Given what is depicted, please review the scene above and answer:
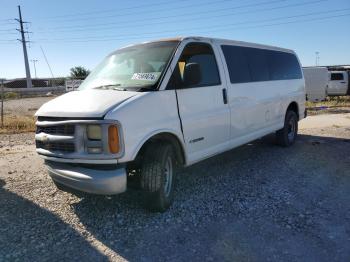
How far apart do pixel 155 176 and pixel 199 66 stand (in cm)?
158

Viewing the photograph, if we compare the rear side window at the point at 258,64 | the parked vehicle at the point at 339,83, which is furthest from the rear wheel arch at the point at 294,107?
the parked vehicle at the point at 339,83

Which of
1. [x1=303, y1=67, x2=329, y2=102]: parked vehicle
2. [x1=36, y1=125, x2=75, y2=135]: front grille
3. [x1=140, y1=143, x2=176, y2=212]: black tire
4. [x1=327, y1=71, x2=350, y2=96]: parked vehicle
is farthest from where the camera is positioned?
[x1=327, y1=71, x2=350, y2=96]: parked vehicle

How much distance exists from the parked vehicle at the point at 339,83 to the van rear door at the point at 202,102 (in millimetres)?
19976

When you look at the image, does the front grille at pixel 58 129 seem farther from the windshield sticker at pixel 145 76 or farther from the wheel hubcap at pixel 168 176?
the wheel hubcap at pixel 168 176

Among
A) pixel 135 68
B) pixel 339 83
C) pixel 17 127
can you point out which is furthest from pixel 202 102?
pixel 339 83

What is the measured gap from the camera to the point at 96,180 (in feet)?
13.0

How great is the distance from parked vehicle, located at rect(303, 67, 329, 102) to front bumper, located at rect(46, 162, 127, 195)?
18414 millimetres

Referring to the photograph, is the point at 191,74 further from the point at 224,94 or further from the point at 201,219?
the point at 201,219

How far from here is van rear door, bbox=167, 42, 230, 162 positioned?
4.85m

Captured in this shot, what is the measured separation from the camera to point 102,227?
14.2 ft

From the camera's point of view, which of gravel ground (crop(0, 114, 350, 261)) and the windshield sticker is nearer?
gravel ground (crop(0, 114, 350, 261))

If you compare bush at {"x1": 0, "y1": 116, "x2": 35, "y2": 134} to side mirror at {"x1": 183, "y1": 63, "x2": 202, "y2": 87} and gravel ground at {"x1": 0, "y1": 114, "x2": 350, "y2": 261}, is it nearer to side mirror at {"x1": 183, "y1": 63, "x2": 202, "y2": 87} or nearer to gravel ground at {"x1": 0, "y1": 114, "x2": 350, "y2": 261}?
gravel ground at {"x1": 0, "y1": 114, "x2": 350, "y2": 261}

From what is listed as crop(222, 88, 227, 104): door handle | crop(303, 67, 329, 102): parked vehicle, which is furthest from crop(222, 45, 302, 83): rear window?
crop(303, 67, 329, 102): parked vehicle

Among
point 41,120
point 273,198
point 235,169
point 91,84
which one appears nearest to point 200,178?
point 235,169
